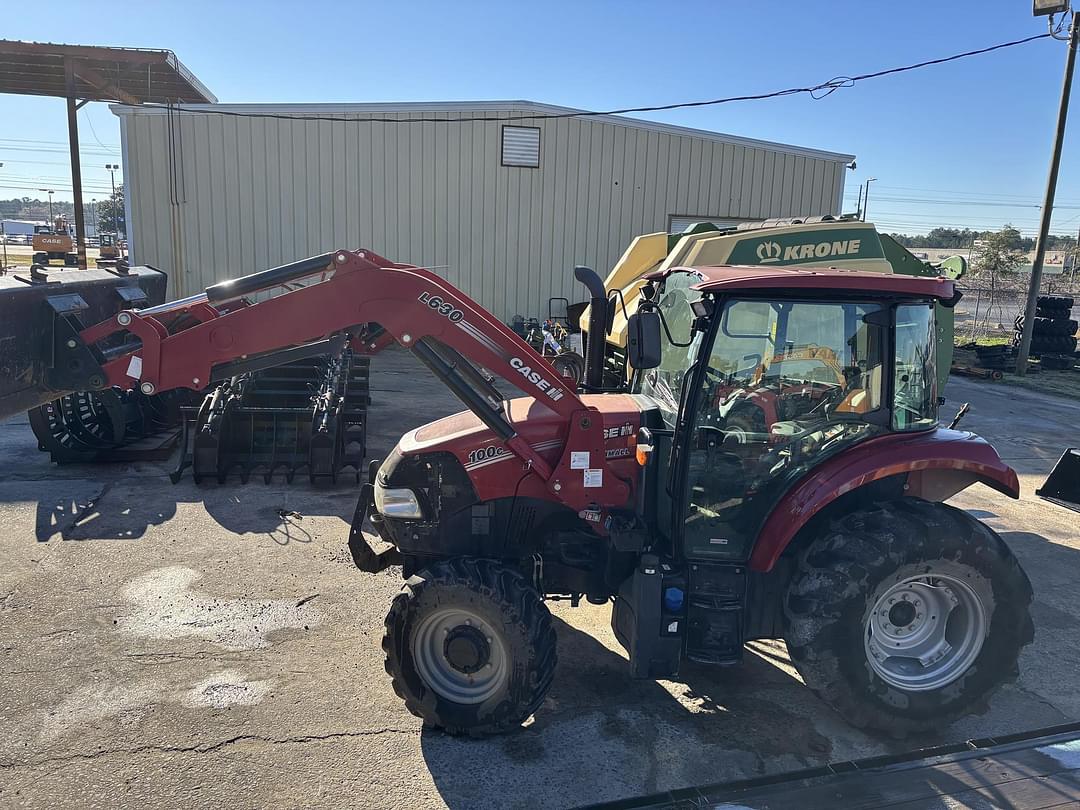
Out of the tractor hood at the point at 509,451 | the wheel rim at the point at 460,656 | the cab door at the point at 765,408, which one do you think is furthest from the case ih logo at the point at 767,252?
the wheel rim at the point at 460,656

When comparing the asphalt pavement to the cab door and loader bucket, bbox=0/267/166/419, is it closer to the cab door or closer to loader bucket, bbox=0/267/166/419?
the cab door

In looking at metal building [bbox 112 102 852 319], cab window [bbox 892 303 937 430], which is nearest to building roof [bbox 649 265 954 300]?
cab window [bbox 892 303 937 430]

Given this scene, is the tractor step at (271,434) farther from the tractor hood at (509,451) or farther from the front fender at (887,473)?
the front fender at (887,473)

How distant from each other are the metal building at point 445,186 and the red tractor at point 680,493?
11715 millimetres

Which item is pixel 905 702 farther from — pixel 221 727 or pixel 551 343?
pixel 551 343

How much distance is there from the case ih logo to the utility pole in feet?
35.2

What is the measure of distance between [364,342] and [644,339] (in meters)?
1.35

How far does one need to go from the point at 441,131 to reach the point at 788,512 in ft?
43.4

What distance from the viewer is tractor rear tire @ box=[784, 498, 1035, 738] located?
10.9 feet

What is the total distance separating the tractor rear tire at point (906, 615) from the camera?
3326mm

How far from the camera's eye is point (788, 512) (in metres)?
3.41

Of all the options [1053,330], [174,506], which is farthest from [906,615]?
[1053,330]

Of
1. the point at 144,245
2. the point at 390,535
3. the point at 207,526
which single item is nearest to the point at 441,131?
the point at 144,245

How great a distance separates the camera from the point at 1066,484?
7.05 metres
